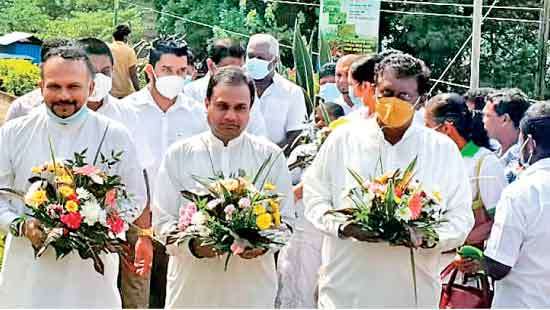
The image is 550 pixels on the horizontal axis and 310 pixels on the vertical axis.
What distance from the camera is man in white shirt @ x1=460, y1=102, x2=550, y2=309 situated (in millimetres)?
4066

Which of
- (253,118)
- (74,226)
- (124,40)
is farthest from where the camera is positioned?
(124,40)

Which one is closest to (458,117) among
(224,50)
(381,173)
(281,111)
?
(381,173)

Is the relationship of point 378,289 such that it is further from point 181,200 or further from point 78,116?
point 78,116

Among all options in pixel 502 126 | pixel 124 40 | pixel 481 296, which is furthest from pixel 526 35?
pixel 481 296

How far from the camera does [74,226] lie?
3.61 meters

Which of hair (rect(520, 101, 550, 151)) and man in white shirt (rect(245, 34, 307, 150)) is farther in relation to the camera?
man in white shirt (rect(245, 34, 307, 150))

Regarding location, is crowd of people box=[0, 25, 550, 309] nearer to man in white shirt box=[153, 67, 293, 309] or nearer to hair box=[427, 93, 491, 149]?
man in white shirt box=[153, 67, 293, 309]

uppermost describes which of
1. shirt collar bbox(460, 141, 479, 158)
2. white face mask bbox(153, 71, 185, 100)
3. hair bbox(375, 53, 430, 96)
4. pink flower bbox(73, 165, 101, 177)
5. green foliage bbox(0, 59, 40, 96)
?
hair bbox(375, 53, 430, 96)

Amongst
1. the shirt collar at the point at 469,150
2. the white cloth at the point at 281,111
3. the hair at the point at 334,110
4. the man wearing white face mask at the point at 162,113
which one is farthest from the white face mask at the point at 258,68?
the shirt collar at the point at 469,150

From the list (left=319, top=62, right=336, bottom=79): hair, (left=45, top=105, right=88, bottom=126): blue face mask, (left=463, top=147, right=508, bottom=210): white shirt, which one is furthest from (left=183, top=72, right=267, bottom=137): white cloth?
(left=45, top=105, right=88, bottom=126): blue face mask

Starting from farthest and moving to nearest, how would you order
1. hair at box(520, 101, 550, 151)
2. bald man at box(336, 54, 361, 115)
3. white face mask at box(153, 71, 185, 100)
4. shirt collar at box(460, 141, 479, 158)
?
bald man at box(336, 54, 361, 115) → white face mask at box(153, 71, 185, 100) → shirt collar at box(460, 141, 479, 158) → hair at box(520, 101, 550, 151)

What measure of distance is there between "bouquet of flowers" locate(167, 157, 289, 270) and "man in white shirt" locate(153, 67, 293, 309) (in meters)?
0.14

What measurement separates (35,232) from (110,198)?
12.4 inches

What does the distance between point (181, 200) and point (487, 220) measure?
172 centimetres
